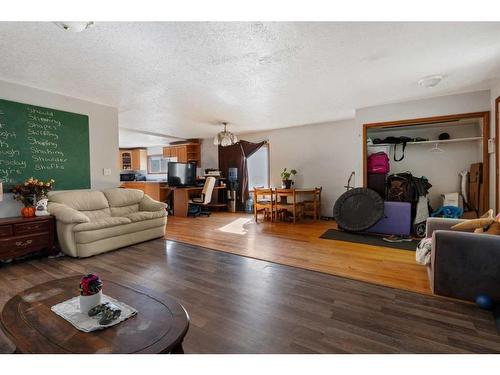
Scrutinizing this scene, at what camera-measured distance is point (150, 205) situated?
4.39 metres

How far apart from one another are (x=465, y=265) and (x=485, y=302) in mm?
282

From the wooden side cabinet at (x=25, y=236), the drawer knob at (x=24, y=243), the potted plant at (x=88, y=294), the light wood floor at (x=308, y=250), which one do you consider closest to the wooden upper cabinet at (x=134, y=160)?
the light wood floor at (x=308, y=250)

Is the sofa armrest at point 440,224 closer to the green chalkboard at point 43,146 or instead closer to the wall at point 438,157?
the wall at point 438,157

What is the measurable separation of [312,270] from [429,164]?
3.42 metres

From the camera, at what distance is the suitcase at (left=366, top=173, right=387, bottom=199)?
4301 millimetres

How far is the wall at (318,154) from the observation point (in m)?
5.56

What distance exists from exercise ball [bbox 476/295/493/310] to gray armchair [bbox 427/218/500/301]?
33 millimetres

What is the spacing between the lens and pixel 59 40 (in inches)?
84.0

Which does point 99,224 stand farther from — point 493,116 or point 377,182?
point 493,116

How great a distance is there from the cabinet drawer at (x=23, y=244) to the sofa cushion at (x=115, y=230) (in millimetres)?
436

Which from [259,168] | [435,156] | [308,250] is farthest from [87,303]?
[259,168]

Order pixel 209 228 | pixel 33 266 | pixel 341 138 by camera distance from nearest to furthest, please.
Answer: pixel 33 266 < pixel 209 228 < pixel 341 138
